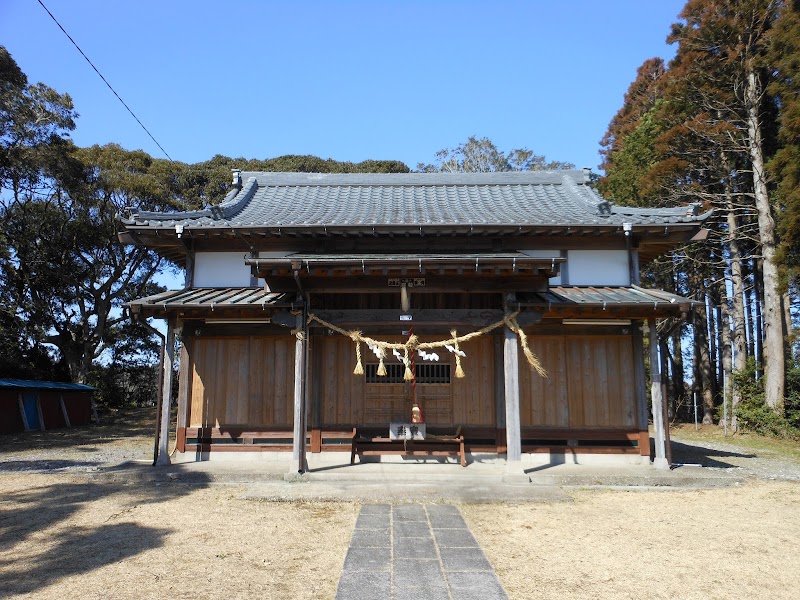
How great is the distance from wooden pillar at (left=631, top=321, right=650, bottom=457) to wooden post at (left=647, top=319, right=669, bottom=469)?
1.12 feet

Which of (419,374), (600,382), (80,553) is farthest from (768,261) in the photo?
(80,553)

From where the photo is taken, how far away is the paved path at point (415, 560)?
4.34 m

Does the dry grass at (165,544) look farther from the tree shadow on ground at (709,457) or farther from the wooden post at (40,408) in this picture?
the wooden post at (40,408)

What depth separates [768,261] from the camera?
1758cm

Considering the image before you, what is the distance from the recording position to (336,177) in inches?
553

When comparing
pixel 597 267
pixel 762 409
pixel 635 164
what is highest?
pixel 635 164

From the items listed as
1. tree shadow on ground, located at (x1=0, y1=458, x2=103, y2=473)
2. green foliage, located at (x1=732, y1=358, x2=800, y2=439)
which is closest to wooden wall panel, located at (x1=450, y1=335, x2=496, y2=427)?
tree shadow on ground, located at (x1=0, y1=458, x2=103, y2=473)

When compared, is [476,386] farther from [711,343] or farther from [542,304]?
[711,343]

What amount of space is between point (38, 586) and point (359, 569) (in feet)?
8.70

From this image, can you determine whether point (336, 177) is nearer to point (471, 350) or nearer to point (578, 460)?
point (471, 350)

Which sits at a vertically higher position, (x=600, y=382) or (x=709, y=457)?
(x=600, y=382)

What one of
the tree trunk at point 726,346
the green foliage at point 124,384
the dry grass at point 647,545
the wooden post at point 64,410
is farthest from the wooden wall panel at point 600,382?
the green foliage at point 124,384

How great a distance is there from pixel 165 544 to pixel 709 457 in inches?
Answer: 453

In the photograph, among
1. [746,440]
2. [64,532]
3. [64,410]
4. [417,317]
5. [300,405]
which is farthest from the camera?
[64,410]
